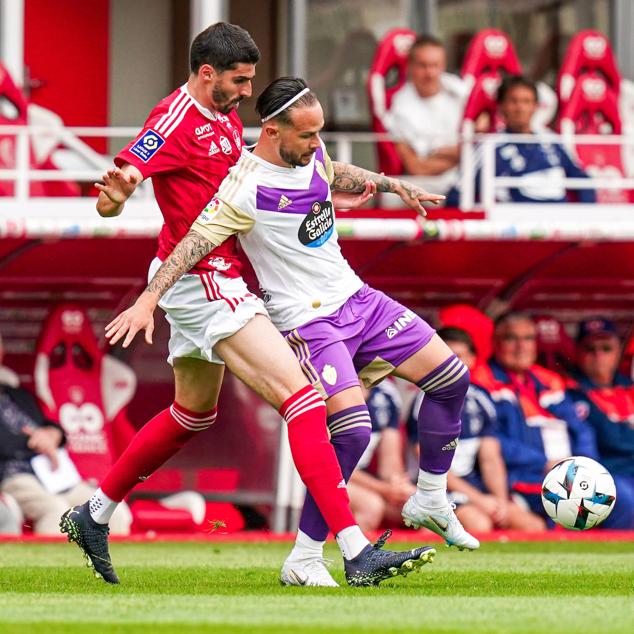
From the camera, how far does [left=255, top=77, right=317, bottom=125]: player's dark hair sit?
7.37 meters

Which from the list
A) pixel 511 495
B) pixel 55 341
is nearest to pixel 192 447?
pixel 55 341

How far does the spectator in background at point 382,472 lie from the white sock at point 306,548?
15.5 ft

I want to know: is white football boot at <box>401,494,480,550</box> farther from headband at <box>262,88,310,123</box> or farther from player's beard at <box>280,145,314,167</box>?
headband at <box>262,88,310,123</box>

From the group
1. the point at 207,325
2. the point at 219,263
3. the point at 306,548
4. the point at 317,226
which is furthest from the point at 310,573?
the point at 317,226

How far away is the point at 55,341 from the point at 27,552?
115 inches

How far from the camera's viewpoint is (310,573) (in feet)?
24.4

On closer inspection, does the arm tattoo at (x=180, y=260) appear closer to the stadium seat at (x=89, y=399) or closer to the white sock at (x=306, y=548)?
the white sock at (x=306, y=548)

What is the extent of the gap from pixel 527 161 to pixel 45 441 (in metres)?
4.10

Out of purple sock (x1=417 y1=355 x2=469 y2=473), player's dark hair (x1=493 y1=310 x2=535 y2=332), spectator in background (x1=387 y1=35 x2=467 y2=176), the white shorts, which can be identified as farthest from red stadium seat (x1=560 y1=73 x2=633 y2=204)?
the white shorts

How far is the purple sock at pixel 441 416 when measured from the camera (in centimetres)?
770

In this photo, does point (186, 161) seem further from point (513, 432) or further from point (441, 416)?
point (513, 432)

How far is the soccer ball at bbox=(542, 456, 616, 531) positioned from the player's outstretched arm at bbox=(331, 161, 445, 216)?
147 centimetres

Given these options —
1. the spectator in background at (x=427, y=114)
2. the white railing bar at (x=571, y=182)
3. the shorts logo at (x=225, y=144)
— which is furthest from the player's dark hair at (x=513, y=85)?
the shorts logo at (x=225, y=144)

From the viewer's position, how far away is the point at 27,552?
10.4 metres
